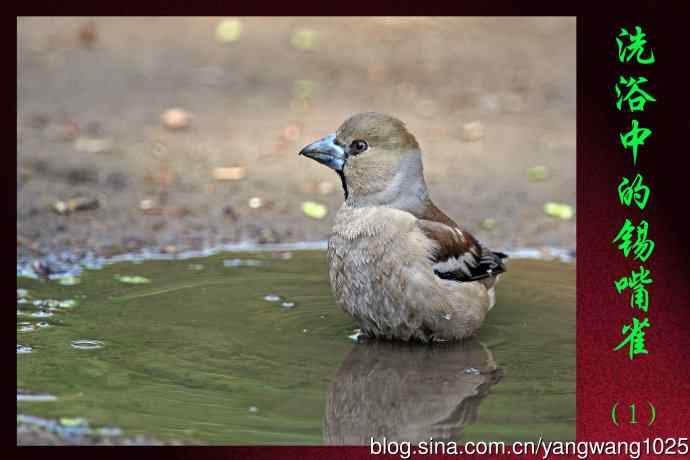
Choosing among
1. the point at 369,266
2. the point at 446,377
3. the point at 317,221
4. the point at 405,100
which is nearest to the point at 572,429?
the point at 446,377

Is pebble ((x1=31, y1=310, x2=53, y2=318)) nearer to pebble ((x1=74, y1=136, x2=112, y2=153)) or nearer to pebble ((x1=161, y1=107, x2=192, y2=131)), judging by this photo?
pebble ((x1=74, y1=136, x2=112, y2=153))

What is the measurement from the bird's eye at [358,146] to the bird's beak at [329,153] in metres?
0.08

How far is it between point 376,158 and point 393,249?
727 millimetres

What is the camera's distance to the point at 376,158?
814 cm

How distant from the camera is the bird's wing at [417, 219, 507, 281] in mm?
7973

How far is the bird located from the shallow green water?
23 cm

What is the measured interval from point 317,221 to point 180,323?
299 cm

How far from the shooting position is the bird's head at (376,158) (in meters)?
8.13

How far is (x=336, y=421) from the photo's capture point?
6.73m

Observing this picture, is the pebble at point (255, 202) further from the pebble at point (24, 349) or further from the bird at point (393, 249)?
the pebble at point (24, 349)

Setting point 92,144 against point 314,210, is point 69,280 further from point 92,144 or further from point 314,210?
point 92,144

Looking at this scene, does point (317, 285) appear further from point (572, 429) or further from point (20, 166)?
point (20, 166)

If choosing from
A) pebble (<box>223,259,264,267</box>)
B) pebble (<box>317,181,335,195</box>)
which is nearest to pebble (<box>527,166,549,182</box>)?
pebble (<box>317,181,335,195</box>)

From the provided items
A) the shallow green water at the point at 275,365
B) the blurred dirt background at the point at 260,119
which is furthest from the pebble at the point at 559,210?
the shallow green water at the point at 275,365
